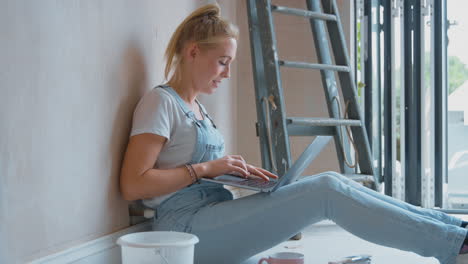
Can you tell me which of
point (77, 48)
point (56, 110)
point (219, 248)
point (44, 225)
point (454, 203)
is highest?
point (77, 48)

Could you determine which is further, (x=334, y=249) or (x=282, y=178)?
(x=334, y=249)

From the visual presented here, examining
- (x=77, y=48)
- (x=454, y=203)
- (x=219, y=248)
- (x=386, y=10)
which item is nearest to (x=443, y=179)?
(x=454, y=203)

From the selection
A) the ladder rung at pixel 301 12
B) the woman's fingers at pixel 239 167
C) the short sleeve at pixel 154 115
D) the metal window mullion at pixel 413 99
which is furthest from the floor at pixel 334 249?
the ladder rung at pixel 301 12

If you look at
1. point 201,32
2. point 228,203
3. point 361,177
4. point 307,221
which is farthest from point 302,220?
point 361,177

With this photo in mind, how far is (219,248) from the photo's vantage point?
206cm

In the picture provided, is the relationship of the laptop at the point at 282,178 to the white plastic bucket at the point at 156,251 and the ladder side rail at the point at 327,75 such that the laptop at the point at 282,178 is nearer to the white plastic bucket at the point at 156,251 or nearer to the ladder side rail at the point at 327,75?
the white plastic bucket at the point at 156,251

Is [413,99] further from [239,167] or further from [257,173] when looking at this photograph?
[239,167]

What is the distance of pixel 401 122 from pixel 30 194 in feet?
8.78

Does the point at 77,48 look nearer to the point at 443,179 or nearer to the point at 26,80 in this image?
the point at 26,80

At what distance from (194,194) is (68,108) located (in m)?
0.59

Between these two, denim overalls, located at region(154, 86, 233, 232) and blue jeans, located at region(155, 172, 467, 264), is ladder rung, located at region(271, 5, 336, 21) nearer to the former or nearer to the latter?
denim overalls, located at region(154, 86, 233, 232)

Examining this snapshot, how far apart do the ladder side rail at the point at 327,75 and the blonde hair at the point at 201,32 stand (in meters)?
1.00

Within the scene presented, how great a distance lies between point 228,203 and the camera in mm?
2086

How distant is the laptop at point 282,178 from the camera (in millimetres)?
2041
